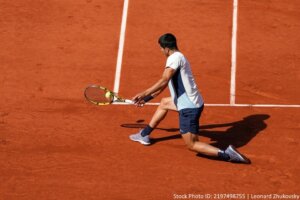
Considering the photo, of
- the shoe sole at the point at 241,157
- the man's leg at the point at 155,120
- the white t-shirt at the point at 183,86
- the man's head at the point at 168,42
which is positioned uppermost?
the man's head at the point at 168,42

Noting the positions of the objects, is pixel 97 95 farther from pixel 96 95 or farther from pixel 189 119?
pixel 189 119

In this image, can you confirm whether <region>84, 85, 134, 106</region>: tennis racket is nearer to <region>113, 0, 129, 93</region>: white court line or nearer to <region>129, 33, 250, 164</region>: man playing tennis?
<region>113, 0, 129, 93</region>: white court line

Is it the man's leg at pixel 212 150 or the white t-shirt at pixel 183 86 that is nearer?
the white t-shirt at pixel 183 86

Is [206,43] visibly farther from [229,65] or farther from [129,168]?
[129,168]

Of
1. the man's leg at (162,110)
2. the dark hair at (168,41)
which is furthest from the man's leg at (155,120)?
the dark hair at (168,41)

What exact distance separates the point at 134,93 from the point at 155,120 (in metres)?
1.88

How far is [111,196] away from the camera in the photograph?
1154 cm

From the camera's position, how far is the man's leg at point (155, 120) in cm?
1233

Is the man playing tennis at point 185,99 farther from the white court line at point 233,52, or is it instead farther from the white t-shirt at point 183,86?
the white court line at point 233,52

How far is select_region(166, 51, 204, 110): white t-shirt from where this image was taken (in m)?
11.8

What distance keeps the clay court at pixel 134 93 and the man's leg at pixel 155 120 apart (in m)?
0.17

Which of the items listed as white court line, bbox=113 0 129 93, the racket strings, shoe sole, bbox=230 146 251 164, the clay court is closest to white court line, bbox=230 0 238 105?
the clay court

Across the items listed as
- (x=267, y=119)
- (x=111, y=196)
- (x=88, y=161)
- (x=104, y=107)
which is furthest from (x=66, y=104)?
(x=267, y=119)

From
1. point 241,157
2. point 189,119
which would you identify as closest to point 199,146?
point 189,119
